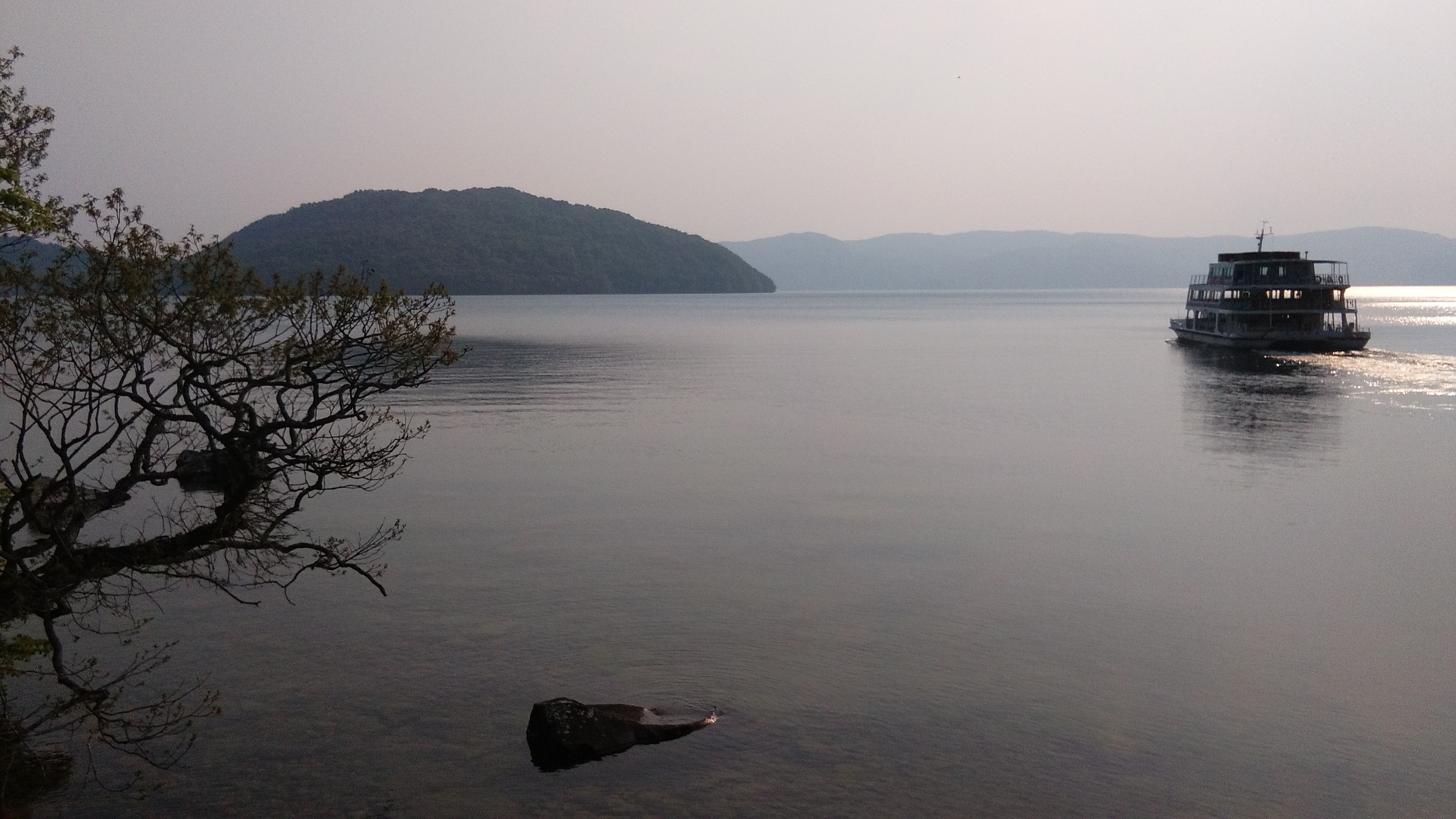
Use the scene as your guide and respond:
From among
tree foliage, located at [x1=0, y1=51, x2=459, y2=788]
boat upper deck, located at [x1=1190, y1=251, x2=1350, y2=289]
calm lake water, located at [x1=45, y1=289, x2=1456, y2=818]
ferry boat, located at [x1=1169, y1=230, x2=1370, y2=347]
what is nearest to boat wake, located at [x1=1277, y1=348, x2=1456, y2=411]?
ferry boat, located at [x1=1169, y1=230, x2=1370, y2=347]

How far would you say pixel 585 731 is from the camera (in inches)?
535

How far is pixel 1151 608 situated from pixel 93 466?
29.4m

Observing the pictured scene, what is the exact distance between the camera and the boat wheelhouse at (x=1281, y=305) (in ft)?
281

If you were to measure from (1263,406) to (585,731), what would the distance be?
164 feet

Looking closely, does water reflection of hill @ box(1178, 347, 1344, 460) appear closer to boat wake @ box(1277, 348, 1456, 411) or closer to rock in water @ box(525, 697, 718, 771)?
boat wake @ box(1277, 348, 1456, 411)

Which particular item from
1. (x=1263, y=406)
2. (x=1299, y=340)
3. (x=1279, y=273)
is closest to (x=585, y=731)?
(x=1263, y=406)

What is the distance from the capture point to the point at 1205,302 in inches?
3885

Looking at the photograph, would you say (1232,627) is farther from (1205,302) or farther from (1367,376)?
(1205,302)

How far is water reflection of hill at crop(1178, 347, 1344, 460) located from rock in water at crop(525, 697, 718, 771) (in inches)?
1241

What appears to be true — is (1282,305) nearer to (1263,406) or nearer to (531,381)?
(1263,406)

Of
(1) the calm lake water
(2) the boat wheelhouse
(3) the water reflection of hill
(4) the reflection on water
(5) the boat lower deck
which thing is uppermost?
(2) the boat wheelhouse

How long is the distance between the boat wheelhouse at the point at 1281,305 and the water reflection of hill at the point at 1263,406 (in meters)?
3.19

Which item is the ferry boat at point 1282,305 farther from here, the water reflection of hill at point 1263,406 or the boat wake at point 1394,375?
the water reflection of hill at point 1263,406

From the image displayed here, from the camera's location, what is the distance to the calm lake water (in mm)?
13117
